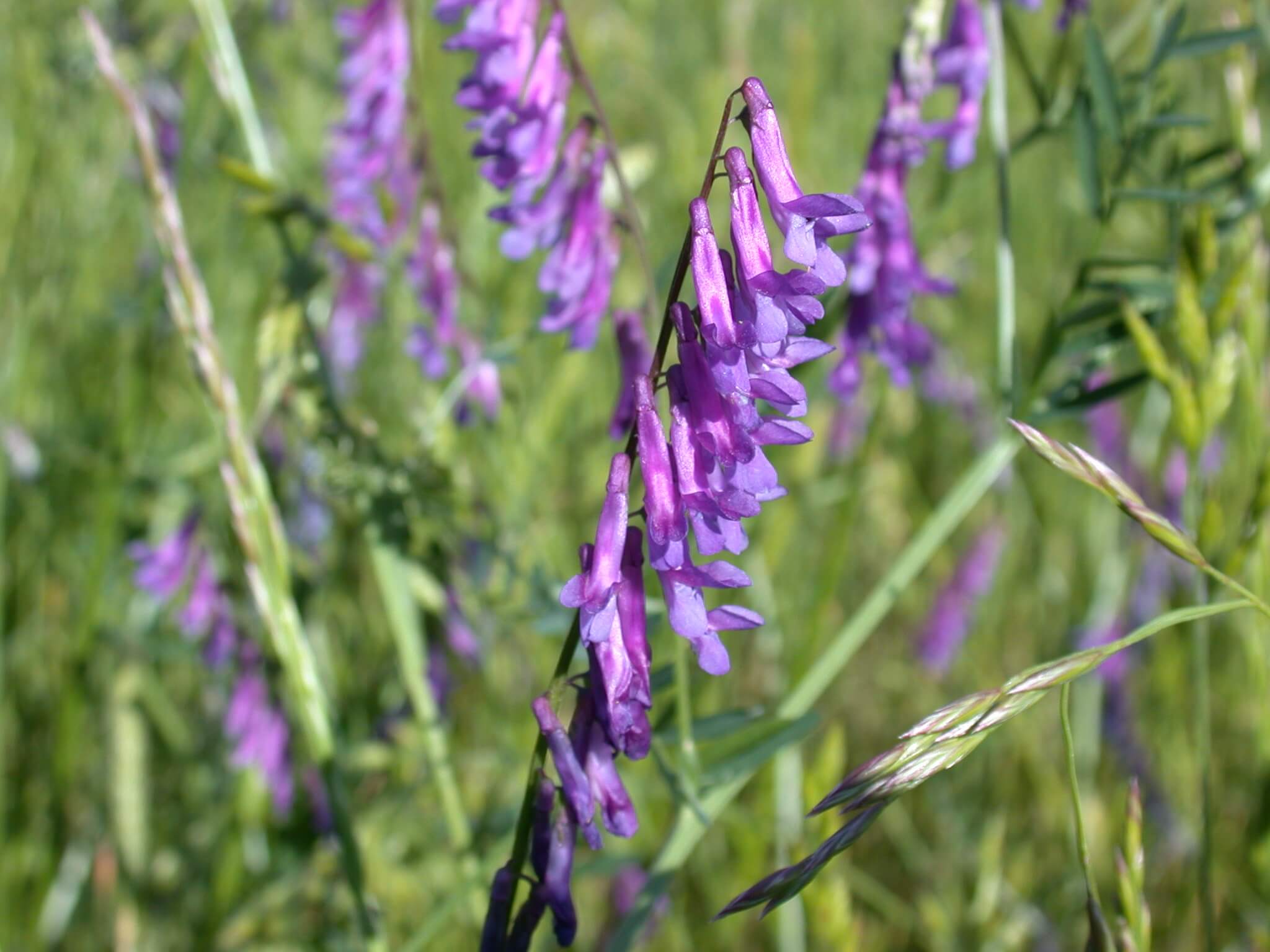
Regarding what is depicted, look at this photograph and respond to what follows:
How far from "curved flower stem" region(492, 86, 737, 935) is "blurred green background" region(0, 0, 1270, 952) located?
0.26m

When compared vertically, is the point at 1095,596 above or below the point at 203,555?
below

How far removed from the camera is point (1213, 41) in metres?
1.54

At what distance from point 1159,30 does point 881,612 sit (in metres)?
0.85

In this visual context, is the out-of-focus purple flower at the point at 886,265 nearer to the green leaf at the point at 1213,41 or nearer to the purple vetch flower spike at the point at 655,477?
the green leaf at the point at 1213,41

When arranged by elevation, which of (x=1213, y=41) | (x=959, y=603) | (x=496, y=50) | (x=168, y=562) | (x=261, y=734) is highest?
(x=496, y=50)

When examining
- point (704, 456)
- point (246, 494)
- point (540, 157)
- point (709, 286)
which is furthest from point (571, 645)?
point (540, 157)

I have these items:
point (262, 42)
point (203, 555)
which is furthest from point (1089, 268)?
point (262, 42)

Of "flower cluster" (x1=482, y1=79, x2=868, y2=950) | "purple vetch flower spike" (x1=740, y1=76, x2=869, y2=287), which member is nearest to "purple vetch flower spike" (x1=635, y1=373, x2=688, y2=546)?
"flower cluster" (x1=482, y1=79, x2=868, y2=950)

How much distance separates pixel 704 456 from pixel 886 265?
79cm

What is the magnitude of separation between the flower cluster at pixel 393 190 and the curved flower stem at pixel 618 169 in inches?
15.7

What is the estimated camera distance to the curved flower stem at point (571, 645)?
87cm

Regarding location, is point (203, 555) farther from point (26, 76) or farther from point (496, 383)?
point (26, 76)

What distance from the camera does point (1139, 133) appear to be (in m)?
1.54

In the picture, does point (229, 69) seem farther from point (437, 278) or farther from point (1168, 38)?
point (1168, 38)
